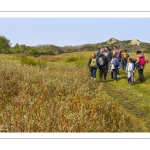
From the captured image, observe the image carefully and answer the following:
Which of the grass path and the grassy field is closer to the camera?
the grassy field

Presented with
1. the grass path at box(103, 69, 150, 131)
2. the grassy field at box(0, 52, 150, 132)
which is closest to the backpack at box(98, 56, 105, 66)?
the grass path at box(103, 69, 150, 131)

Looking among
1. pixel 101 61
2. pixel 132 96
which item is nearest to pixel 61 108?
pixel 132 96

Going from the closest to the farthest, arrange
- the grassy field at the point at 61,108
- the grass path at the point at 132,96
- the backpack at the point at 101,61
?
the grassy field at the point at 61,108
the grass path at the point at 132,96
the backpack at the point at 101,61

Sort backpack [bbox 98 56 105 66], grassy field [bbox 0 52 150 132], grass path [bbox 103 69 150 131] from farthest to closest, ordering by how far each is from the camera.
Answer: backpack [bbox 98 56 105 66] → grass path [bbox 103 69 150 131] → grassy field [bbox 0 52 150 132]

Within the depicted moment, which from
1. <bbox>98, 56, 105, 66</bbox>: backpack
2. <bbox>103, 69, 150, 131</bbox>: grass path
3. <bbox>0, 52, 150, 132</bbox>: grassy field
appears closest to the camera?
<bbox>0, 52, 150, 132</bbox>: grassy field

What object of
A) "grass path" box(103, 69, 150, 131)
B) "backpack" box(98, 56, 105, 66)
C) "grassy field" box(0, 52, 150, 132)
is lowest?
"grass path" box(103, 69, 150, 131)

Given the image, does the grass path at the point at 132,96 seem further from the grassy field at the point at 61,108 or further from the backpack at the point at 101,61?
the backpack at the point at 101,61

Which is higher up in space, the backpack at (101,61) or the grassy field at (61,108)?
the backpack at (101,61)

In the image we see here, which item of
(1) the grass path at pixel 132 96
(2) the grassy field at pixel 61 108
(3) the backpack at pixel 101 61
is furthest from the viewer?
(3) the backpack at pixel 101 61

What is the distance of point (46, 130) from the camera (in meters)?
6.36

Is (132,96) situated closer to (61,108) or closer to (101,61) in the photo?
(101,61)

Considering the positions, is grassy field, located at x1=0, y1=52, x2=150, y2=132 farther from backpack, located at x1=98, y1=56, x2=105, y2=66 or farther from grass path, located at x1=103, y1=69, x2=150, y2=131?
backpack, located at x1=98, y1=56, x2=105, y2=66

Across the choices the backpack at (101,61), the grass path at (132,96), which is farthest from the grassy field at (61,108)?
the backpack at (101,61)
